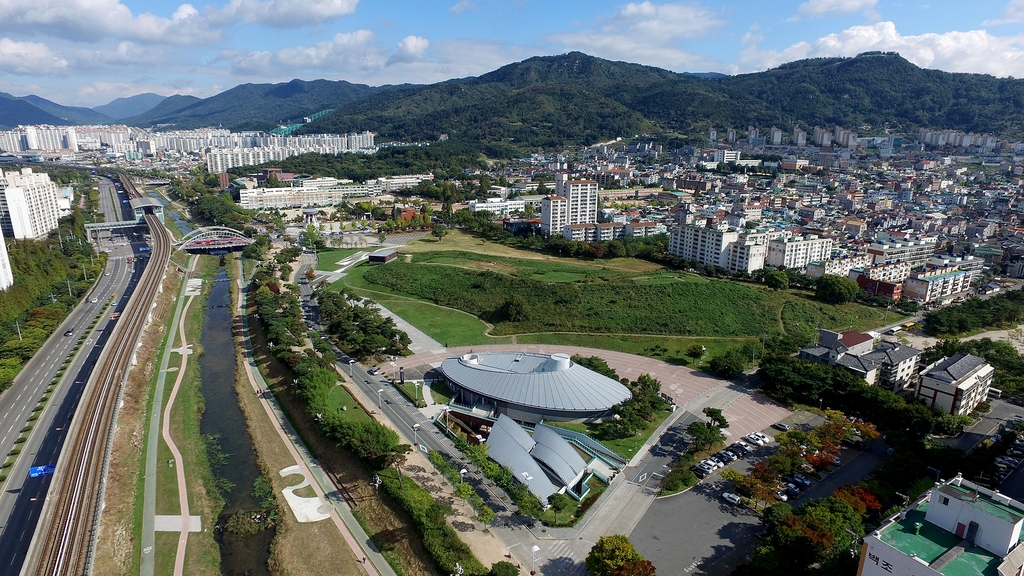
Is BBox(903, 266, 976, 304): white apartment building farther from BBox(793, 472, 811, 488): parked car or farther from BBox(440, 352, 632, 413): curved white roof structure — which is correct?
BBox(440, 352, 632, 413): curved white roof structure

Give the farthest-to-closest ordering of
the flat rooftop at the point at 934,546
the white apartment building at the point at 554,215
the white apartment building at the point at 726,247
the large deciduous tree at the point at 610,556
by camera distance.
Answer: the white apartment building at the point at 554,215 → the white apartment building at the point at 726,247 → the large deciduous tree at the point at 610,556 → the flat rooftop at the point at 934,546

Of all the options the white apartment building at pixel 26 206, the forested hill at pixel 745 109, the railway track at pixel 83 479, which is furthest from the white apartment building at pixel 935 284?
the forested hill at pixel 745 109

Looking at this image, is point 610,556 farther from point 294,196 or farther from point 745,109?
point 745,109

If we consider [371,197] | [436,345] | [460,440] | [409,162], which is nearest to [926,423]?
[460,440]

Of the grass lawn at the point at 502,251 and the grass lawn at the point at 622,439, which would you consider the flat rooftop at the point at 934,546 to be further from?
the grass lawn at the point at 502,251

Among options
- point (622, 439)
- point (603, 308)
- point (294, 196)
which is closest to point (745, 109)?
point (294, 196)

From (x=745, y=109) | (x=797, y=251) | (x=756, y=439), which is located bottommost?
(x=756, y=439)
